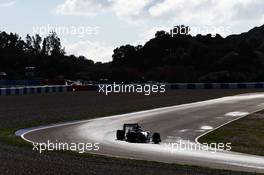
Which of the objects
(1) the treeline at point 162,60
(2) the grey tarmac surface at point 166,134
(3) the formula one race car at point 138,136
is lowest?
(2) the grey tarmac surface at point 166,134

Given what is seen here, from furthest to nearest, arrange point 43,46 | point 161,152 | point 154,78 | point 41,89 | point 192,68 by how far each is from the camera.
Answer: point 43,46 < point 192,68 < point 154,78 < point 41,89 < point 161,152

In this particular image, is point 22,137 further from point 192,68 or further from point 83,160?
point 192,68

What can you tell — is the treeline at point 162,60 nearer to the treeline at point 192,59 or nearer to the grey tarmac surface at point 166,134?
the treeline at point 192,59

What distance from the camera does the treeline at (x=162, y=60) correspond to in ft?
362

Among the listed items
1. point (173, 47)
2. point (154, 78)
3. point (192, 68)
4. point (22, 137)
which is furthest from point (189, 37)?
point (22, 137)

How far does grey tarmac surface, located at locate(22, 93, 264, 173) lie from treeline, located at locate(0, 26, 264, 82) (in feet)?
174

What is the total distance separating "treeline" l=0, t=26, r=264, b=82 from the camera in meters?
110

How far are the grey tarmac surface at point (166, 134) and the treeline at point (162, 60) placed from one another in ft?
174

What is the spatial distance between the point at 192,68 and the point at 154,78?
40.7ft

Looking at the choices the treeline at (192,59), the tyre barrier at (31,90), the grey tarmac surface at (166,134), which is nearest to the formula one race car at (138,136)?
the grey tarmac surface at (166,134)

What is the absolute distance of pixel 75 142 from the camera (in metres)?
19.2

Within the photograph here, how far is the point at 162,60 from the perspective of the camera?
144250 mm

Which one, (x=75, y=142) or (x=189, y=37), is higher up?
(x=189, y=37)

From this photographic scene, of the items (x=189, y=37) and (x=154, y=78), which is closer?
(x=154, y=78)
